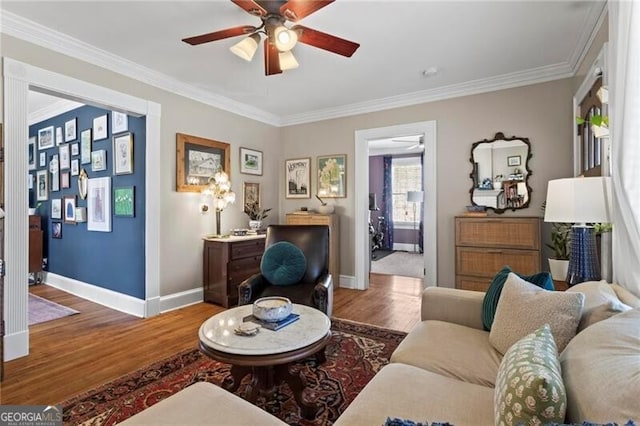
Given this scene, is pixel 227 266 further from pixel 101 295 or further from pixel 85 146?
pixel 85 146

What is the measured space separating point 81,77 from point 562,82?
4.80m

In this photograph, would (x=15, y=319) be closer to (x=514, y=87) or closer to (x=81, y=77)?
(x=81, y=77)

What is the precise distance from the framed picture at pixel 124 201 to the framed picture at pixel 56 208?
65.9 inches

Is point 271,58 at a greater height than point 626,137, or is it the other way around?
point 271,58

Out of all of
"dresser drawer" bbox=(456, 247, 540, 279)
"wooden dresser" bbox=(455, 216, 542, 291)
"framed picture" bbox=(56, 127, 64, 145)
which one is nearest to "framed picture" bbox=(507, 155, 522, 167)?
"wooden dresser" bbox=(455, 216, 542, 291)

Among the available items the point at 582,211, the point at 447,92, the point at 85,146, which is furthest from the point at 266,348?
the point at 85,146

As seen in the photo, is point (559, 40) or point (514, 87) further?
point (514, 87)

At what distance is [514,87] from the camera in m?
3.65

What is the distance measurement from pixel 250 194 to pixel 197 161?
1008 mm

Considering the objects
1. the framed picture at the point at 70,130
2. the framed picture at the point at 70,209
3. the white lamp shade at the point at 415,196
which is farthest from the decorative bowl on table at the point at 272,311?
the white lamp shade at the point at 415,196

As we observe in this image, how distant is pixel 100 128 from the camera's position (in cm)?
404

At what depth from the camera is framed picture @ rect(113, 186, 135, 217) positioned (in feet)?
11.9

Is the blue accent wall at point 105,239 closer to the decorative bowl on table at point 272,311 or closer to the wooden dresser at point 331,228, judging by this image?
the wooden dresser at point 331,228

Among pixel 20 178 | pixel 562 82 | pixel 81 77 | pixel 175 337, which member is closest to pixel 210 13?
pixel 81 77
